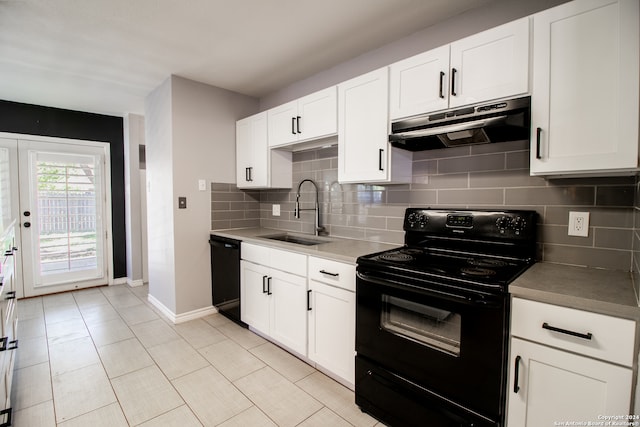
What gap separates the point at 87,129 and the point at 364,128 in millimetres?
4102

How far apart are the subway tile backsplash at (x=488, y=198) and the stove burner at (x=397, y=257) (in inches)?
16.6

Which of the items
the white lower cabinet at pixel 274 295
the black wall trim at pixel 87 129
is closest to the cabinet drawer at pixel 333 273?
the white lower cabinet at pixel 274 295

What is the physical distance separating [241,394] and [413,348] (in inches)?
46.6

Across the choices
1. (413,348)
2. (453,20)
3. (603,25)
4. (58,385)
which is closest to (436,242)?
(413,348)

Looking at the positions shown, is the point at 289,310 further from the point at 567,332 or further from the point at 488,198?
the point at 567,332

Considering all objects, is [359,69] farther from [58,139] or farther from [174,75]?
[58,139]

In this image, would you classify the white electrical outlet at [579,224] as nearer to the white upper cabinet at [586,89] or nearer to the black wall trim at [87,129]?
the white upper cabinet at [586,89]

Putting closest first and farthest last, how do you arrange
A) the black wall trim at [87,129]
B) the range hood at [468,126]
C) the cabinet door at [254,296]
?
1. the range hood at [468,126]
2. the cabinet door at [254,296]
3. the black wall trim at [87,129]

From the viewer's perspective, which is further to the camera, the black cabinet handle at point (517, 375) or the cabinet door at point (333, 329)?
the cabinet door at point (333, 329)

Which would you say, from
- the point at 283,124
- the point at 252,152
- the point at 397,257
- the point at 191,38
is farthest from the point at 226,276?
the point at 191,38

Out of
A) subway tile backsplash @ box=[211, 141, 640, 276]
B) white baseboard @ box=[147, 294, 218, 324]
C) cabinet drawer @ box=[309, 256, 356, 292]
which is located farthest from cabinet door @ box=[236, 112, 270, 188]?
white baseboard @ box=[147, 294, 218, 324]

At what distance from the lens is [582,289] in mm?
1197

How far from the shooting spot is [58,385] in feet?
6.71

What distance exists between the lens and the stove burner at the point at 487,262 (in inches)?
62.0
